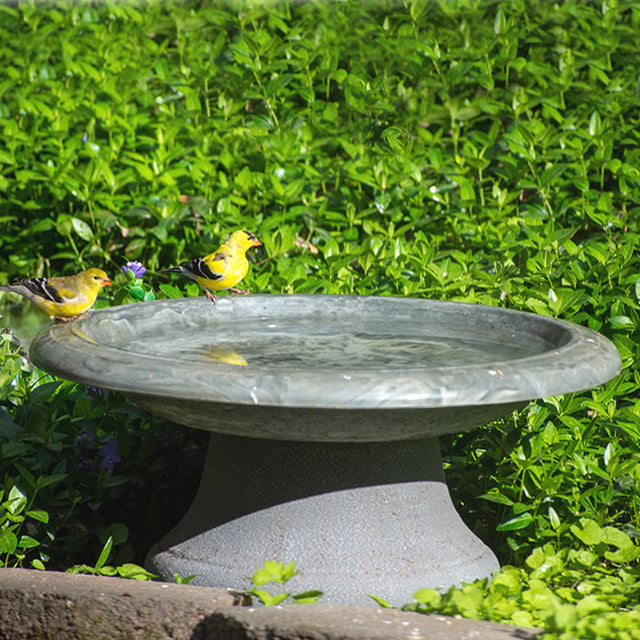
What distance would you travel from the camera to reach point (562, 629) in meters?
2.04

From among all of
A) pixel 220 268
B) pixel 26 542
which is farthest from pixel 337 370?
pixel 220 268

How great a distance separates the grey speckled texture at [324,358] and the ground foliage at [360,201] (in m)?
0.41

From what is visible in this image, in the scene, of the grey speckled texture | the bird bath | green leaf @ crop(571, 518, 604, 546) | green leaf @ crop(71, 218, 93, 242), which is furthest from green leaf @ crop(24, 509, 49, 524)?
green leaf @ crop(71, 218, 93, 242)

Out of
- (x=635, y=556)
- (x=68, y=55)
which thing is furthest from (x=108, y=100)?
(x=635, y=556)

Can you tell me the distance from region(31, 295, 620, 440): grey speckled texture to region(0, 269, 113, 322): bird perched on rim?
251 millimetres

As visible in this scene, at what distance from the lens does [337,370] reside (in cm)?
251

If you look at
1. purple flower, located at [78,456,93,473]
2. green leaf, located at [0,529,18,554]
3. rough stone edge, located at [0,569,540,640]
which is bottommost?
purple flower, located at [78,456,93,473]

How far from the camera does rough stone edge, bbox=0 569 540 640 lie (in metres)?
1.99

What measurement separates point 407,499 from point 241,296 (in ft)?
3.41

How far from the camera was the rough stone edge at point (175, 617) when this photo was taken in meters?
1.99

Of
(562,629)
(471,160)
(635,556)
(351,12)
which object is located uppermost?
(351,12)

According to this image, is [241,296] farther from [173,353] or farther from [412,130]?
[412,130]

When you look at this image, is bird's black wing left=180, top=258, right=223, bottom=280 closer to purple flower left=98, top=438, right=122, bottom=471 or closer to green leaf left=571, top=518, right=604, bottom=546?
purple flower left=98, top=438, right=122, bottom=471

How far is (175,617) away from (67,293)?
4.52ft
